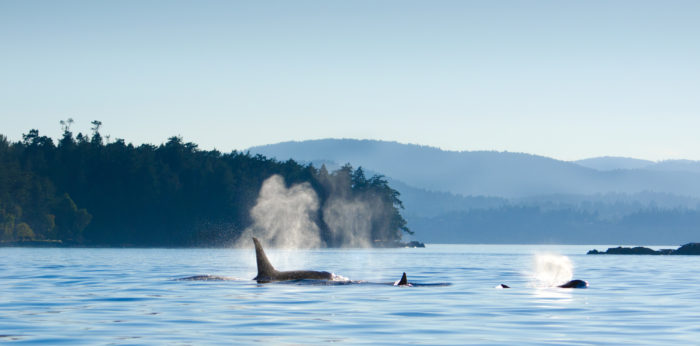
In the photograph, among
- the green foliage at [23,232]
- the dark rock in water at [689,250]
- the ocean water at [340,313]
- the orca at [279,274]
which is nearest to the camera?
the ocean water at [340,313]

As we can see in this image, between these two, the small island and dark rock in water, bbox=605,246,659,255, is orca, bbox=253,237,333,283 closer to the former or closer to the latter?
the small island

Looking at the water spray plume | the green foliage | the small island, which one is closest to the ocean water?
the water spray plume

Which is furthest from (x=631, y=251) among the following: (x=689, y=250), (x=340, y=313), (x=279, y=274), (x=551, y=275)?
(x=340, y=313)

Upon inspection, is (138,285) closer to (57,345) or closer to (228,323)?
(228,323)

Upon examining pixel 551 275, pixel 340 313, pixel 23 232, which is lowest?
pixel 340 313

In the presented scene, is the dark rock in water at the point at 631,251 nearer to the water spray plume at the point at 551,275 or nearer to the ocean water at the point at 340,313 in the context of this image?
the water spray plume at the point at 551,275

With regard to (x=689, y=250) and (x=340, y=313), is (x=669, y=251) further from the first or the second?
(x=340, y=313)

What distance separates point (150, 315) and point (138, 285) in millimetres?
15801

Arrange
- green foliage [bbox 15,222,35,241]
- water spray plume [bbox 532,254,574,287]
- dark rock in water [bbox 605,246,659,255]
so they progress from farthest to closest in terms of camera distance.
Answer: green foliage [bbox 15,222,35,241] → dark rock in water [bbox 605,246,659,255] → water spray plume [bbox 532,254,574,287]

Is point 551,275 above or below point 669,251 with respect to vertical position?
below

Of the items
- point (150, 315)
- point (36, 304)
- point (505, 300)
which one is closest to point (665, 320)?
point (505, 300)

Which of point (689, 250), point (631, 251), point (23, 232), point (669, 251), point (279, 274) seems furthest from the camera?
point (23, 232)

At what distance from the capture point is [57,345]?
21.9 metres

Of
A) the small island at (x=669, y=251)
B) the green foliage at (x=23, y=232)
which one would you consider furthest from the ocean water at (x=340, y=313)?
the green foliage at (x=23, y=232)
